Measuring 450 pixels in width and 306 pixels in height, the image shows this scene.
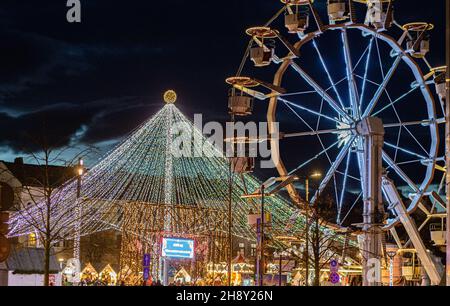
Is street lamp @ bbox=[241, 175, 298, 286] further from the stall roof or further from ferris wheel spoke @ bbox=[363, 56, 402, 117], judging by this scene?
the stall roof

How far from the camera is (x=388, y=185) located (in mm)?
46594

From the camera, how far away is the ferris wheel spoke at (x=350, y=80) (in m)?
43.7

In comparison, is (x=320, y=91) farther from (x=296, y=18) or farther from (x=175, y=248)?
(x=175, y=248)

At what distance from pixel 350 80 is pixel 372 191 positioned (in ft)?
19.3

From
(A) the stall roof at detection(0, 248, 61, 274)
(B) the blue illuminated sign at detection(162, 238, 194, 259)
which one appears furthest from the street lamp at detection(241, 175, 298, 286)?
(B) the blue illuminated sign at detection(162, 238, 194, 259)

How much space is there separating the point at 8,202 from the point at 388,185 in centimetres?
3360

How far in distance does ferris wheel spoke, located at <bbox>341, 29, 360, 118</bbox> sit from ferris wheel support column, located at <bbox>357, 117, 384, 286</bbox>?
1.30 m

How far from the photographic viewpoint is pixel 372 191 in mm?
41844

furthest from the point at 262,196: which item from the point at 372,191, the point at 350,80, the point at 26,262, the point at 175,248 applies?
the point at 175,248

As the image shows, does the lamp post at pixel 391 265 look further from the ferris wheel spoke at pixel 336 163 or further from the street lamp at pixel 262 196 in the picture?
the street lamp at pixel 262 196

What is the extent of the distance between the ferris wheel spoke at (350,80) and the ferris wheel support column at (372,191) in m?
1.30

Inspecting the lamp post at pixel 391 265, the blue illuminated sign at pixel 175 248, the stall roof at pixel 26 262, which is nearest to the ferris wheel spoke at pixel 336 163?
the lamp post at pixel 391 265
